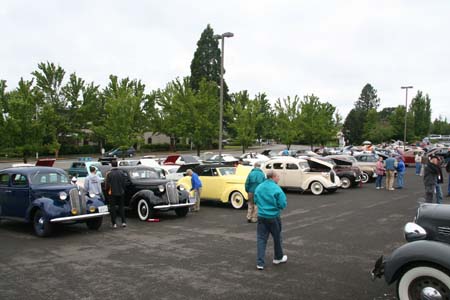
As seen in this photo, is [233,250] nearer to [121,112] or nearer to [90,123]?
[121,112]

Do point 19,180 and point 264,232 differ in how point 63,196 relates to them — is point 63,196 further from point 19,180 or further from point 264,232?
point 264,232

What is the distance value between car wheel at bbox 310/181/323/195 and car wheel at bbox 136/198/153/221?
29.2 ft

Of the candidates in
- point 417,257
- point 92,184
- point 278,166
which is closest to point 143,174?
point 92,184

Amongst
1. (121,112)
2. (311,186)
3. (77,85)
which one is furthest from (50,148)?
(77,85)

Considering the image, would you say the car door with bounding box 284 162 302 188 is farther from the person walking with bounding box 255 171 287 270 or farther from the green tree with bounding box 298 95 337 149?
the green tree with bounding box 298 95 337 149

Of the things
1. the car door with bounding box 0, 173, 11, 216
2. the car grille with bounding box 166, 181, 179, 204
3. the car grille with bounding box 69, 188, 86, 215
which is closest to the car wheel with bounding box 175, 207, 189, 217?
the car grille with bounding box 166, 181, 179, 204

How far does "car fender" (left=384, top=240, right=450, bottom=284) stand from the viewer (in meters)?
4.77

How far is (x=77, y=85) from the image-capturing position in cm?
5156

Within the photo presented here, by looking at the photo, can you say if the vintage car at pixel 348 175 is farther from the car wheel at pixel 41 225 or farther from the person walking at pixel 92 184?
the car wheel at pixel 41 225

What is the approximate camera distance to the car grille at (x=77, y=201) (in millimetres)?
10211

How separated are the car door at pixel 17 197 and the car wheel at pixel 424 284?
29.9ft

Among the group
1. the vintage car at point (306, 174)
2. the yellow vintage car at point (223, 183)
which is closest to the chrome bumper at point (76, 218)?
the yellow vintage car at point (223, 183)

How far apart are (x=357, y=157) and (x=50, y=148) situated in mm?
20511

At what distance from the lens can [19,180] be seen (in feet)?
35.6
